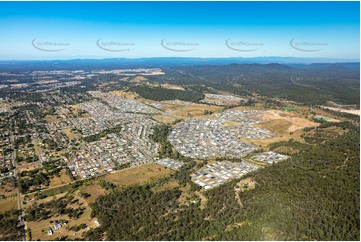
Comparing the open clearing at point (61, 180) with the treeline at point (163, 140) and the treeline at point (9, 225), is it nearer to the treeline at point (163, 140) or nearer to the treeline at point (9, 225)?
the treeline at point (9, 225)

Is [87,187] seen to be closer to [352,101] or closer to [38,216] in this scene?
[38,216]

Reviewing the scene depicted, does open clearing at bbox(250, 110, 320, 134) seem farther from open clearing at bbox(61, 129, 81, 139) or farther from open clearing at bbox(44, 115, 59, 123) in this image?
open clearing at bbox(44, 115, 59, 123)

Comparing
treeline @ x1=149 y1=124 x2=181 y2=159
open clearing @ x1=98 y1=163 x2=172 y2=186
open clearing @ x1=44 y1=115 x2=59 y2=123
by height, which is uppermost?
treeline @ x1=149 y1=124 x2=181 y2=159

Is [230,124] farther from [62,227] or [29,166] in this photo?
[62,227]

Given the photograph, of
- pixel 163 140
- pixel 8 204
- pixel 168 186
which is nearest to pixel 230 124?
pixel 163 140

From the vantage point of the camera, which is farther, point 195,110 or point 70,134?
point 195,110

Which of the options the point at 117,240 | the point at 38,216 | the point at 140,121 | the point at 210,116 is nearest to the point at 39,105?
the point at 140,121

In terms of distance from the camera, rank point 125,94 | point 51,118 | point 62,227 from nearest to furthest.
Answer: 1. point 62,227
2. point 51,118
3. point 125,94

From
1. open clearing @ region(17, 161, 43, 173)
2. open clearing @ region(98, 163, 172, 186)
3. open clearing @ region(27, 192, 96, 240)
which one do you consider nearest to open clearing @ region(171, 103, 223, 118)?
open clearing @ region(98, 163, 172, 186)
